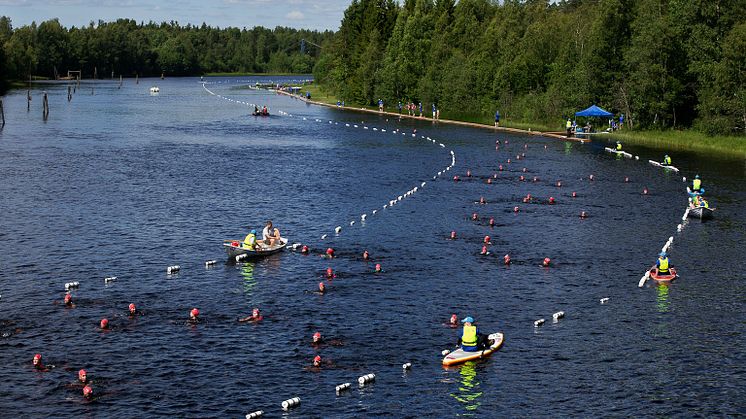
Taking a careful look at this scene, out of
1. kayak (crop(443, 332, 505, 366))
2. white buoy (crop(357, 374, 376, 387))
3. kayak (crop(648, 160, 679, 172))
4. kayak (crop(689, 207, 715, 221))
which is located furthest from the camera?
kayak (crop(648, 160, 679, 172))

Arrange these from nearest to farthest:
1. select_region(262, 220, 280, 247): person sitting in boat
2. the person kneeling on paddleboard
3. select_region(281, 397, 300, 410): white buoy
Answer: select_region(281, 397, 300, 410): white buoy
the person kneeling on paddleboard
select_region(262, 220, 280, 247): person sitting in boat

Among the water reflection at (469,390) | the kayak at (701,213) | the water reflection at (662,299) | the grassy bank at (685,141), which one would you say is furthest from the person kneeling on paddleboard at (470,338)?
the grassy bank at (685,141)

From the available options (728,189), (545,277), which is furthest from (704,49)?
(545,277)

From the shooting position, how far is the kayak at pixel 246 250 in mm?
73938

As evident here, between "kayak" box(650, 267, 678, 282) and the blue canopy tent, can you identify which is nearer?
"kayak" box(650, 267, 678, 282)

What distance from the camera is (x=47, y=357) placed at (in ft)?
170

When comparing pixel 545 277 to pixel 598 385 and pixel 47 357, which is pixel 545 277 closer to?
pixel 598 385

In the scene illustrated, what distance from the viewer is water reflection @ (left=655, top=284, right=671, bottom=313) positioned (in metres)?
62.9

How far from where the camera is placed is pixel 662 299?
6500cm

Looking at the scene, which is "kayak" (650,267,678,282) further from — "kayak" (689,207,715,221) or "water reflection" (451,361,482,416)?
"kayak" (689,207,715,221)

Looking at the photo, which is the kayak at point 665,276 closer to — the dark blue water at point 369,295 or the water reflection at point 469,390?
the dark blue water at point 369,295

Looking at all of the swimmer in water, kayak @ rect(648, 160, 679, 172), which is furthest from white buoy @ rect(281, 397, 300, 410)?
kayak @ rect(648, 160, 679, 172)

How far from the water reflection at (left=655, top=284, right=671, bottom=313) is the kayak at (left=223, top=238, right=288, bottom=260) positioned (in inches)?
1204

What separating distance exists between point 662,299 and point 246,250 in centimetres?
3234
